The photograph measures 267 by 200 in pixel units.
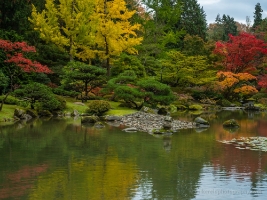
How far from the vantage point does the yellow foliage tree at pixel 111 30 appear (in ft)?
107

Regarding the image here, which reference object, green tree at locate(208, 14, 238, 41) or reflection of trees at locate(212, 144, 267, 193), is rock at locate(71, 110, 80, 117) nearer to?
reflection of trees at locate(212, 144, 267, 193)

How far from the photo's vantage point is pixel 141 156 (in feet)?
42.9

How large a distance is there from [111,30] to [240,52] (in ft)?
46.6

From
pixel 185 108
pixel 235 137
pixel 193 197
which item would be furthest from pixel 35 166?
pixel 185 108

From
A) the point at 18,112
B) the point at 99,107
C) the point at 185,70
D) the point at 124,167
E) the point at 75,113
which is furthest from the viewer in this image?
the point at 185,70

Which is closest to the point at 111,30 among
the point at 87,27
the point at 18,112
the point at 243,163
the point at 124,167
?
the point at 87,27

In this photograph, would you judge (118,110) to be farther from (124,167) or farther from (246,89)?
(246,89)

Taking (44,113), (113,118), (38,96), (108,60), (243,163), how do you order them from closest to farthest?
(243,163)
(113,118)
(38,96)
(44,113)
(108,60)

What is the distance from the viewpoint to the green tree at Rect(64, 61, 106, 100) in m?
27.2

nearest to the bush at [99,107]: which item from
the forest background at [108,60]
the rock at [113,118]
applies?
the rock at [113,118]

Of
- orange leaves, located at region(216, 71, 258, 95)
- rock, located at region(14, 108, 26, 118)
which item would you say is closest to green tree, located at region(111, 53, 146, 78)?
orange leaves, located at region(216, 71, 258, 95)

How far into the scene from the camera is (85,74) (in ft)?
89.1

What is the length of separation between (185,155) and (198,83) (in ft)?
82.3

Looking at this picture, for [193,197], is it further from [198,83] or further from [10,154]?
[198,83]
